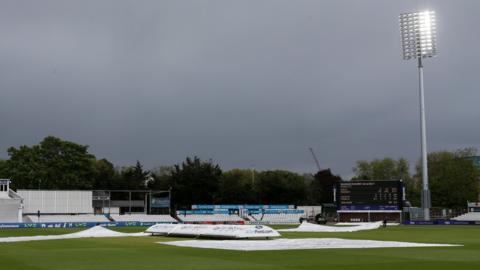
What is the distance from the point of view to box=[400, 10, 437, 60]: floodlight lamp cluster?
82.8m

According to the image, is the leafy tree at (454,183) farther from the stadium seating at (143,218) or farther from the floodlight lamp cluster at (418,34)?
the stadium seating at (143,218)

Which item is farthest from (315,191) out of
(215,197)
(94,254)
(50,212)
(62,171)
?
(94,254)

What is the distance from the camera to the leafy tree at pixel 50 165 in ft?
370


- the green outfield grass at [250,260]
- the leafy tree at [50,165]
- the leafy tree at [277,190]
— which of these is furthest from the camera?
the leafy tree at [277,190]

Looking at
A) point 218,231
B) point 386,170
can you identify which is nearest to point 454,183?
point 386,170

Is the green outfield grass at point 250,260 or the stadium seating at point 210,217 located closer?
the green outfield grass at point 250,260

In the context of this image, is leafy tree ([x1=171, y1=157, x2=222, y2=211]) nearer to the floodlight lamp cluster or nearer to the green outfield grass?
the floodlight lamp cluster

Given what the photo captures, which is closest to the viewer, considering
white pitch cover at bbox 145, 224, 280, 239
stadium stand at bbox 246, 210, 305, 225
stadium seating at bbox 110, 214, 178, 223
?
white pitch cover at bbox 145, 224, 280, 239

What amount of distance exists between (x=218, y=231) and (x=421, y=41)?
2068 inches

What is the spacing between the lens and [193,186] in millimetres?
119500

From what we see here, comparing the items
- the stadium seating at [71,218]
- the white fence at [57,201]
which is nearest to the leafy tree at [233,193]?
the white fence at [57,201]

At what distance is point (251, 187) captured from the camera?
12731 centimetres

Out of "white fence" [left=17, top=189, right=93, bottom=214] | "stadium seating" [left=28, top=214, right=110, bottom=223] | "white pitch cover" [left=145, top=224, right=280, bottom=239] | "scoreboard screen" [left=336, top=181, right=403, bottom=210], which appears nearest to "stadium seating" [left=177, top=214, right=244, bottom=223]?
"stadium seating" [left=28, top=214, right=110, bottom=223]

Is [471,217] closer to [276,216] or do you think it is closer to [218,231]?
[276,216]
